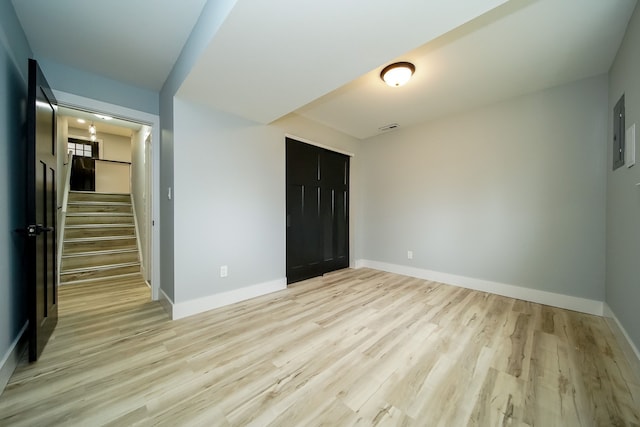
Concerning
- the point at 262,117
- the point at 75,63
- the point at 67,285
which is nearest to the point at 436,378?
the point at 262,117

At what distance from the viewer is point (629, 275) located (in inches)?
68.4

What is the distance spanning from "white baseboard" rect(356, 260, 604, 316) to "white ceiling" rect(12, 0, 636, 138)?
234 cm

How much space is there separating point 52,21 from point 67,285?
10.7ft

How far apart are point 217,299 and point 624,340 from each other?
11.7 feet

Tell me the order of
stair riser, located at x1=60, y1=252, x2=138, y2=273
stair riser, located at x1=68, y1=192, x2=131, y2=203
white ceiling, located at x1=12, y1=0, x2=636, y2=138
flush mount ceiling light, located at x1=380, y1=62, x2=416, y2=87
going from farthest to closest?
Answer: stair riser, located at x1=68, y1=192, x2=131, y2=203 → stair riser, located at x1=60, y1=252, x2=138, y2=273 → flush mount ceiling light, located at x1=380, y1=62, x2=416, y2=87 → white ceiling, located at x1=12, y1=0, x2=636, y2=138

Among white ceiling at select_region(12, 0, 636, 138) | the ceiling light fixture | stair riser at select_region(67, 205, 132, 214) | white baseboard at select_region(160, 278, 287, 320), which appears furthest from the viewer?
the ceiling light fixture

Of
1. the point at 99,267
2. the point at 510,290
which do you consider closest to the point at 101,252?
the point at 99,267

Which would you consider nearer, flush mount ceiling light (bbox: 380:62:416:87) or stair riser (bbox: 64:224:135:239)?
flush mount ceiling light (bbox: 380:62:416:87)

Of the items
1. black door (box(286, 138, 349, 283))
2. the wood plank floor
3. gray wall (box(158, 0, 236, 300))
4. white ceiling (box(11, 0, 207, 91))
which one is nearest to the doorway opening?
gray wall (box(158, 0, 236, 300))

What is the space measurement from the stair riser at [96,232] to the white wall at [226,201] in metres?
3.20

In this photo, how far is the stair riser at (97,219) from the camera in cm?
434

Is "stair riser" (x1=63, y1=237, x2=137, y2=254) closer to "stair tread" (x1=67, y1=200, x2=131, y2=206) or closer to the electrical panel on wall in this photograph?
"stair tread" (x1=67, y1=200, x2=131, y2=206)

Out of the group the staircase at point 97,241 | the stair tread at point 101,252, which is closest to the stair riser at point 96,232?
the staircase at point 97,241

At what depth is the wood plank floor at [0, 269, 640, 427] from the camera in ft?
3.98
